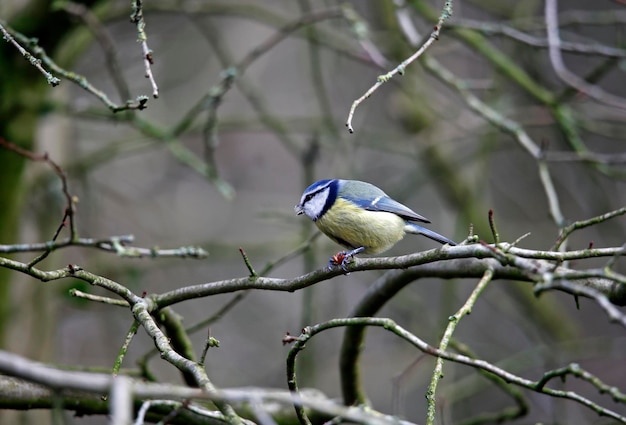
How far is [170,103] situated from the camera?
6500 millimetres

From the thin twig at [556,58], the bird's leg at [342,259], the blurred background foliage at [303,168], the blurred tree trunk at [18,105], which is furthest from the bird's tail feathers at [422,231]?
the blurred tree trunk at [18,105]

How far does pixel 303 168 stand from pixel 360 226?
9.79 ft

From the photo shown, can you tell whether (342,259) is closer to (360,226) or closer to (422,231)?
(360,226)

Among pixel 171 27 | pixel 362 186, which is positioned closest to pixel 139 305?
pixel 362 186

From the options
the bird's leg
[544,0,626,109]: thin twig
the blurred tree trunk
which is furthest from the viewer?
the blurred tree trunk

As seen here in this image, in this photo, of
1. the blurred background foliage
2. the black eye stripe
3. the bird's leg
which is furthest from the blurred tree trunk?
the bird's leg

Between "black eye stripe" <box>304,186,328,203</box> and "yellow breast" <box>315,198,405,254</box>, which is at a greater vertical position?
"black eye stripe" <box>304,186,328,203</box>

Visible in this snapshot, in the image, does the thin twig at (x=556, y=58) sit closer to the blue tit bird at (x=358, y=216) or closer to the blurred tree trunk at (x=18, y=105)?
the blue tit bird at (x=358, y=216)

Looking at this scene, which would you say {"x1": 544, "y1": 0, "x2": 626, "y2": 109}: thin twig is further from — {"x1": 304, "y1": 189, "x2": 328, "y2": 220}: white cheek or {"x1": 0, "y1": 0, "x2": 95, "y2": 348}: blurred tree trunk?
{"x1": 0, "y1": 0, "x2": 95, "y2": 348}: blurred tree trunk

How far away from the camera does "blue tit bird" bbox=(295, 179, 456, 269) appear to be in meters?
3.00

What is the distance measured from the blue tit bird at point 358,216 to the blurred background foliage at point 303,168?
590mm

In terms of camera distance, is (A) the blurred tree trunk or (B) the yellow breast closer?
(B) the yellow breast

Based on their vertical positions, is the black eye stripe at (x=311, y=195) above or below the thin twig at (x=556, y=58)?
below

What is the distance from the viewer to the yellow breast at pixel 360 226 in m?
3.00
